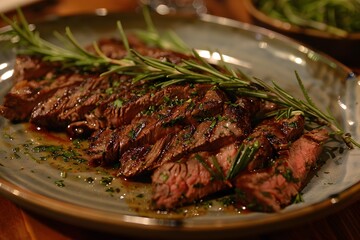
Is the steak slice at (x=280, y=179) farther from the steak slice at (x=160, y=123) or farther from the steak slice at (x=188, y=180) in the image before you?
the steak slice at (x=160, y=123)

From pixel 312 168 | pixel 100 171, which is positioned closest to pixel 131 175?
pixel 100 171

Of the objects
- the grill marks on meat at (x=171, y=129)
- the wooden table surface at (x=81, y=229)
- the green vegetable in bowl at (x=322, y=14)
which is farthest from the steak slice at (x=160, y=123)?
the green vegetable in bowl at (x=322, y=14)

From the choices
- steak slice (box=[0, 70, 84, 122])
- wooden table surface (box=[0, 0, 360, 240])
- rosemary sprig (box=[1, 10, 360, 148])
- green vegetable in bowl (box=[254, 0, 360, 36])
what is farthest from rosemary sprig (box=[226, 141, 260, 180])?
green vegetable in bowl (box=[254, 0, 360, 36])

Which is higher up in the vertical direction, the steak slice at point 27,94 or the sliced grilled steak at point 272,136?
the steak slice at point 27,94

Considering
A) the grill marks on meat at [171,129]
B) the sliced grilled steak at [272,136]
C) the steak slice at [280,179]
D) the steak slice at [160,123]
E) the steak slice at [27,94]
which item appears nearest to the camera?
the steak slice at [280,179]

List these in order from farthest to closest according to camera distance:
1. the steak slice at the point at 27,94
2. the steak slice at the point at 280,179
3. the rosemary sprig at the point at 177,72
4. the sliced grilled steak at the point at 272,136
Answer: the steak slice at the point at 27,94 → the rosemary sprig at the point at 177,72 → the sliced grilled steak at the point at 272,136 → the steak slice at the point at 280,179

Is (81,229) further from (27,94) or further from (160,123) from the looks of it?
(27,94)
